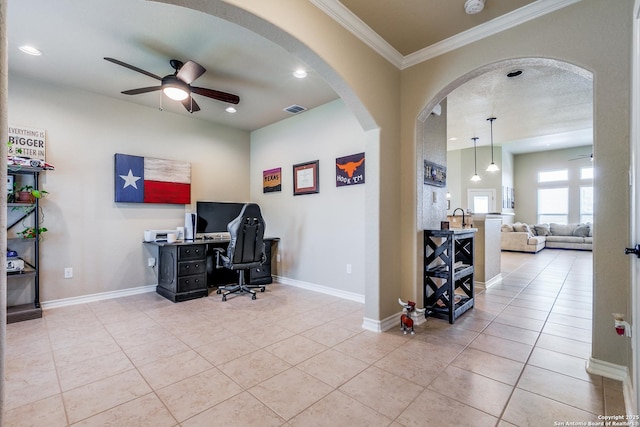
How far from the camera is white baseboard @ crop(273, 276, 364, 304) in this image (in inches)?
146

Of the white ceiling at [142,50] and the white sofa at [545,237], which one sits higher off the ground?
the white ceiling at [142,50]

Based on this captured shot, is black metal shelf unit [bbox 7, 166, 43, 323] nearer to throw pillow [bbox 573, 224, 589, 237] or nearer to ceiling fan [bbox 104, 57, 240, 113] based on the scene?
ceiling fan [bbox 104, 57, 240, 113]

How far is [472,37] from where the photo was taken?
2510mm

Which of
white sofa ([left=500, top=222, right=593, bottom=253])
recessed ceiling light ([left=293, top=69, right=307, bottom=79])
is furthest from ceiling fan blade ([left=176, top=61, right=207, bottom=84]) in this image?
white sofa ([left=500, top=222, right=593, bottom=253])

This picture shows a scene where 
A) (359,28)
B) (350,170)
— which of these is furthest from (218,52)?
(350,170)

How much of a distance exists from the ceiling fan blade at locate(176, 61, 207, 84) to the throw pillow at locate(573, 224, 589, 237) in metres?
11.3

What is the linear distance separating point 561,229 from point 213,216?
35.2 ft

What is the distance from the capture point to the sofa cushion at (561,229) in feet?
30.1

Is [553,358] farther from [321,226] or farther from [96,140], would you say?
[96,140]

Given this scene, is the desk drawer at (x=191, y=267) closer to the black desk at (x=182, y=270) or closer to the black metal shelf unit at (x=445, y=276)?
the black desk at (x=182, y=270)

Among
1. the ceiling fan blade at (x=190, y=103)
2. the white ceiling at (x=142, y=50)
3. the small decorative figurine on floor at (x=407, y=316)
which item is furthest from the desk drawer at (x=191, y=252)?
the small decorative figurine on floor at (x=407, y=316)

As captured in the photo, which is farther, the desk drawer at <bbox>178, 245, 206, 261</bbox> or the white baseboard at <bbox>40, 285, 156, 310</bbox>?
the desk drawer at <bbox>178, 245, 206, 261</bbox>

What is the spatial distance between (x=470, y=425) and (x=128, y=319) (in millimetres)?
3250

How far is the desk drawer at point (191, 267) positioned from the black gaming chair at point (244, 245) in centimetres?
22
